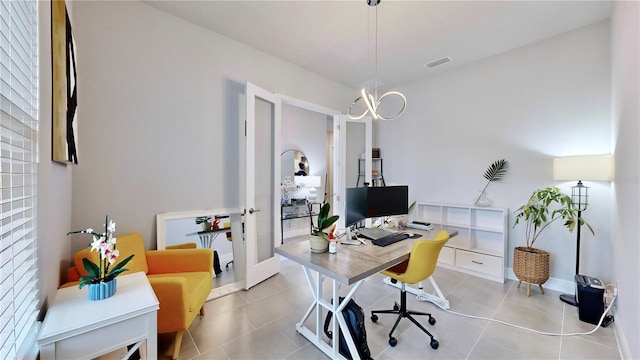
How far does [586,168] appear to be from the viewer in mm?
2459

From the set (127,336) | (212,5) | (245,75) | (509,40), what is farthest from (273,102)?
(509,40)

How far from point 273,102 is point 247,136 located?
68 cm

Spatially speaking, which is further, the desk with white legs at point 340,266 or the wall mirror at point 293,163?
the wall mirror at point 293,163

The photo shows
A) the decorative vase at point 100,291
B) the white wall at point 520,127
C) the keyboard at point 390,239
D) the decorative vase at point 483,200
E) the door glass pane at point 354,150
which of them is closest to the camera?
the decorative vase at point 100,291

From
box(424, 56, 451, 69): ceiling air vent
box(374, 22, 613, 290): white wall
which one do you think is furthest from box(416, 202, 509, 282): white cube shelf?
box(424, 56, 451, 69): ceiling air vent

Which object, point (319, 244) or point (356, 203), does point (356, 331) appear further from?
point (356, 203)

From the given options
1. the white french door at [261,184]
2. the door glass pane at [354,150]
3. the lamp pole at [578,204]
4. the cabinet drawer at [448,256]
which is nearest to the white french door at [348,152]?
the door glass pane at [354,150]

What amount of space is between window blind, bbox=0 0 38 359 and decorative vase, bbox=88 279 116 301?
0.72 ft

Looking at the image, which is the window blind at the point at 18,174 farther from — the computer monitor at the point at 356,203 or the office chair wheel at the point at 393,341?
the office chair wheel at the point at 393,341

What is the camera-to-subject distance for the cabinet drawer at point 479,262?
316 cm

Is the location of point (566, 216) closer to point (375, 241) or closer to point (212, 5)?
point (375, 241)

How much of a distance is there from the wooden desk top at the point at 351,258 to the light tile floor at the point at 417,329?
2.46ft

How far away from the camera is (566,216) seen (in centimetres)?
272

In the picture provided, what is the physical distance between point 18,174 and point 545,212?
172 inches
